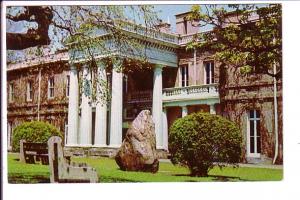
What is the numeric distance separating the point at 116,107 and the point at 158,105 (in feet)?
1.96

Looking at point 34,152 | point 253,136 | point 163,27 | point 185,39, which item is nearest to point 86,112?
point 34,152

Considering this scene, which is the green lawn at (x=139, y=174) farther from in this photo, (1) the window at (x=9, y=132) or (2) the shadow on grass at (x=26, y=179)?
(1) the window at (x=9, y=132)

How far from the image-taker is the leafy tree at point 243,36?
813 cm

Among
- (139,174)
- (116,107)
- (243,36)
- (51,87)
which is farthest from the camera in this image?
(51,87)

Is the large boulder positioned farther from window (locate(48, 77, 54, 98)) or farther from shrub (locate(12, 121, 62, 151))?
window (locate(48, 77, 54, 98))

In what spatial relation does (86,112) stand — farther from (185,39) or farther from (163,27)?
(185,39)

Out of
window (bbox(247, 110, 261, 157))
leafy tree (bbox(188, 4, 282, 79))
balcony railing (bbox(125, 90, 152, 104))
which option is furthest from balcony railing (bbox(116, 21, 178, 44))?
window (bbox(247, 110, 261, 157))

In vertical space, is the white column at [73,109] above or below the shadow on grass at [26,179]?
above

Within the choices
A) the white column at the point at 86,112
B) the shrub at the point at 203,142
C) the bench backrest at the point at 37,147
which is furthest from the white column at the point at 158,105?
the bench backrest at the point at 37,147

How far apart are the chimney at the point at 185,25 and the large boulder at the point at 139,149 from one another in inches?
53.0

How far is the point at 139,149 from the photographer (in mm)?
8250
